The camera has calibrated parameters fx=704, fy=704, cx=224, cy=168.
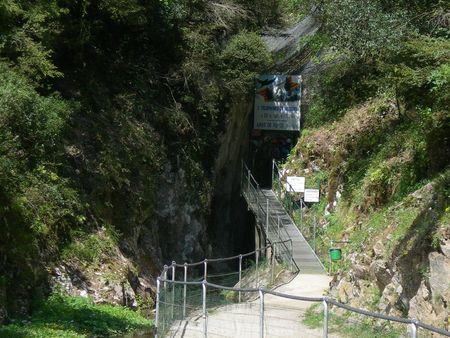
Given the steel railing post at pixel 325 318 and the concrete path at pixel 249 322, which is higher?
the steel railing post at pixel 325 318

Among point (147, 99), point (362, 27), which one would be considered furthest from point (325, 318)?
point (147, 99)

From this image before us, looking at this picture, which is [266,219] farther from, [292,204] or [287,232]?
[292,204]

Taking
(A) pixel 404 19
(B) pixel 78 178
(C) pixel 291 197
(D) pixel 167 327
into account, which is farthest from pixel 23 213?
(C) pixel 291 197

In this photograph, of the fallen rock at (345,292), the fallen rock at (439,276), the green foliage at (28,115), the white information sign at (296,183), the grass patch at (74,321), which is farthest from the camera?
the white information sign at (296,183)

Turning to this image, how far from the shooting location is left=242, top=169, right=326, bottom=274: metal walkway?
20.8m

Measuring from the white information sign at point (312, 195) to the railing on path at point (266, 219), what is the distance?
1.34 metres

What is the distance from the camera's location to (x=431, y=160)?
49.6 ft

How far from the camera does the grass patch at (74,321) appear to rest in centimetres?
1239

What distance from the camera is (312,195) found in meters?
25.2

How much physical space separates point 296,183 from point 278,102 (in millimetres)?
5842

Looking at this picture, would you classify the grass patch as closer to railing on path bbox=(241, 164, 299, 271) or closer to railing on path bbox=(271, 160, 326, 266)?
railing on path bbox=(241, 164, 299, 271)

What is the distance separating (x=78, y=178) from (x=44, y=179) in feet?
5.87

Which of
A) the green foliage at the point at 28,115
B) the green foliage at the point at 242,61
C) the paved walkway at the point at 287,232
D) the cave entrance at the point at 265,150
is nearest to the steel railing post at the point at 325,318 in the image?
the green foliage at the point at 28,115

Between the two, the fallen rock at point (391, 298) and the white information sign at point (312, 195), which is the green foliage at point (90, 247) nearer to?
the fallen rock at point (391, 298)
